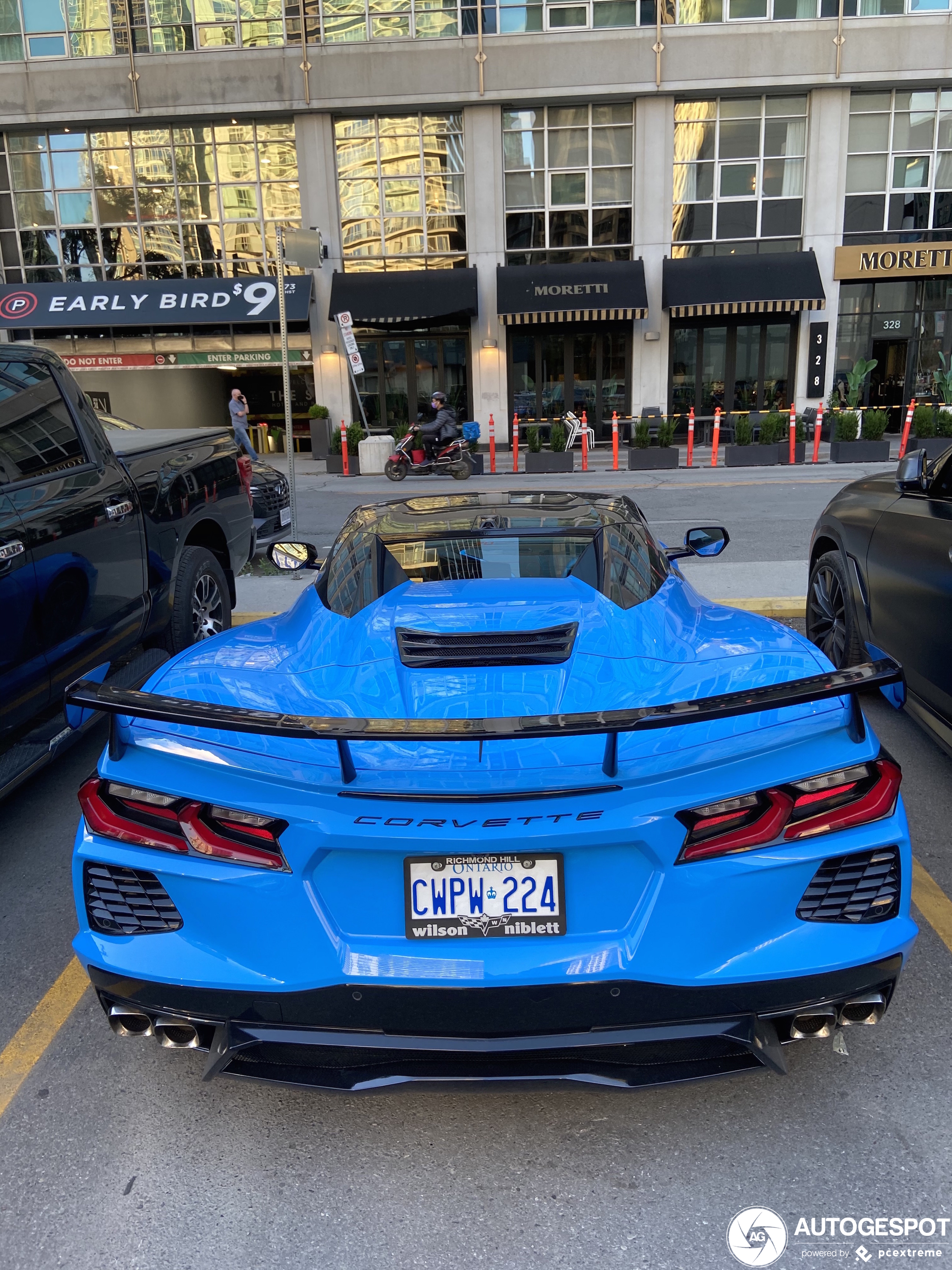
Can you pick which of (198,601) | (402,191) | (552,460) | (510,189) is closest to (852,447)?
(552,460)

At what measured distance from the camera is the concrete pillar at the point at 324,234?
25219 mm

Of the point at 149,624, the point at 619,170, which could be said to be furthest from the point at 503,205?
the point at 149,624

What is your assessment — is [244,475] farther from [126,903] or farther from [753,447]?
[753,447]

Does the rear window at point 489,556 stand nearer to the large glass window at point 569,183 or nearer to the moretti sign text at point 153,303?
the moretti sign text at point 153,303

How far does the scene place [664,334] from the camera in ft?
83.6

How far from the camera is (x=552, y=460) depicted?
20.6 metres

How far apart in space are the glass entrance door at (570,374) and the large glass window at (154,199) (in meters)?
7.57

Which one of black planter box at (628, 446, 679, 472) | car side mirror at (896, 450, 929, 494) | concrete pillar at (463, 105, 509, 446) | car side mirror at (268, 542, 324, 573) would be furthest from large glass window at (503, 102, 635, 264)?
car side mirror at (268, 542, 324, 573)

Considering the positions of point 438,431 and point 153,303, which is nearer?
point 438,431

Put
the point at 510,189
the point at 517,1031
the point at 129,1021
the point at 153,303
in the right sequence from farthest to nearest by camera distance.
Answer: the point at 153,303 → the point at 510,189 → the point at 129,1021 → the point at 517,1031

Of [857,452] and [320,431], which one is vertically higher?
[320,431]

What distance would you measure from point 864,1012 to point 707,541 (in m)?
2.42

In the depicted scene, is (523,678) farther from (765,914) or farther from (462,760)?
(765,914)

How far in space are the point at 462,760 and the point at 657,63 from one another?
26991 millimetres
